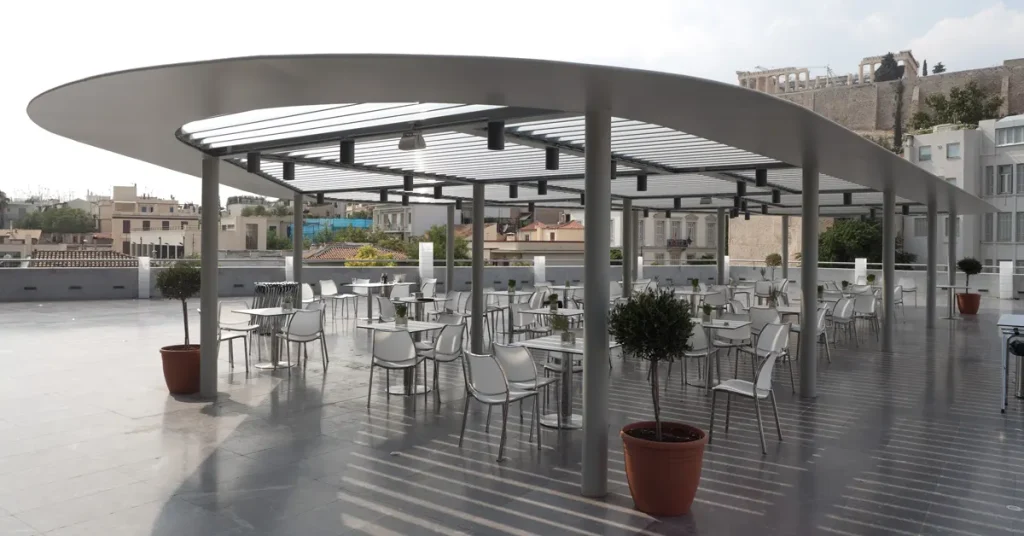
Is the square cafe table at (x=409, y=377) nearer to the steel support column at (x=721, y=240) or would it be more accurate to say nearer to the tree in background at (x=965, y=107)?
the steel support column at (x=721, y=240)

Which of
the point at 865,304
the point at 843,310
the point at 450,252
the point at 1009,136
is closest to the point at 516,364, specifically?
the point at 843,310

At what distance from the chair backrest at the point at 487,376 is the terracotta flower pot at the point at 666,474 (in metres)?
1.44

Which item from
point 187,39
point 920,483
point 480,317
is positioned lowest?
point 920,483

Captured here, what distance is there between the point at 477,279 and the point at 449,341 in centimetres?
328

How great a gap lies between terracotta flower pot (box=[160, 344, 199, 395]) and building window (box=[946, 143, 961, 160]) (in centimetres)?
4145

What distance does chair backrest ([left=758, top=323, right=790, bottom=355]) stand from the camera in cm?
718

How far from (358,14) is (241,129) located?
107 feet

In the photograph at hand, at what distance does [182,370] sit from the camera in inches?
289

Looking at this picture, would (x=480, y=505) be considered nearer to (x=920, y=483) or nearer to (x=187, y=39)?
(x=920, y=483)

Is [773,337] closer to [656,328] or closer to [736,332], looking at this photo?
[736,332]

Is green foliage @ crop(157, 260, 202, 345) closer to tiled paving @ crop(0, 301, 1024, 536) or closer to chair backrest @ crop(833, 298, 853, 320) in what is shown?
tiled paving @ crop(0, 301, 1024, 536)

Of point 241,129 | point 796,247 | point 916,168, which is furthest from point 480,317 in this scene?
point 796,247

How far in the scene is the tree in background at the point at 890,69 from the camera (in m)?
81.4

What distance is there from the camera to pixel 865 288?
16.2m
